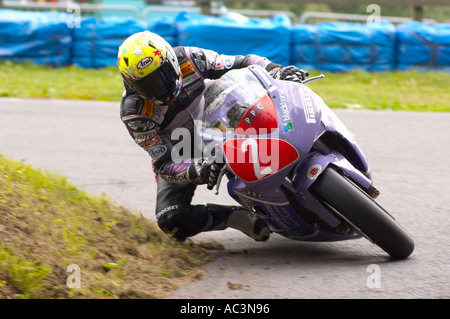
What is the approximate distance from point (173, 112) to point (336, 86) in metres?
6.60

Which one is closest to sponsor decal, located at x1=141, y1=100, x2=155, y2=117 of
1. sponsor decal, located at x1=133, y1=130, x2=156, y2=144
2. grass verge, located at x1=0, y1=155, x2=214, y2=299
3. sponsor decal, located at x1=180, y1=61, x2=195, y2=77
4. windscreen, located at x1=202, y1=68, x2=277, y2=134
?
sponsor decal, located at x1=133, y1=130, x2=156, y2=144

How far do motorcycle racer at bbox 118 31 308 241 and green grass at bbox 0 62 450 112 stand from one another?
495 cm

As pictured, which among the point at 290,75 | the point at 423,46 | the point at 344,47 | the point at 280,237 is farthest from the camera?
the point at 344,47

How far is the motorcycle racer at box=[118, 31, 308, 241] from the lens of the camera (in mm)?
4160

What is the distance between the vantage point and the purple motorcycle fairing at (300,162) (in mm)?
3822

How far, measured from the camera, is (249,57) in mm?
4895

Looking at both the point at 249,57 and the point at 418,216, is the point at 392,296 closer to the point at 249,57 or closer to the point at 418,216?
the point at 418,216

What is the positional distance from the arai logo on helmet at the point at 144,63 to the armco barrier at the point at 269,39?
7.17 m

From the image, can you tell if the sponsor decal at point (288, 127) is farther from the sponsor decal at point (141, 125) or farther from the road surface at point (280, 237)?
the sponsor decal at point (141, 125)

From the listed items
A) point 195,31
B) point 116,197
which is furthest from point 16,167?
point 195,31

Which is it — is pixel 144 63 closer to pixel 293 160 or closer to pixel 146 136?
pixel 146 136

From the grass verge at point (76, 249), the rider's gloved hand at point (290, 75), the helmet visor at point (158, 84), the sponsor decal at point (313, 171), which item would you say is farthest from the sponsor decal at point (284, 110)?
the grass verge at point (76, 249)

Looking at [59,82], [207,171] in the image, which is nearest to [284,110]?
[207,171]

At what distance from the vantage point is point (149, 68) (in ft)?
13.6
